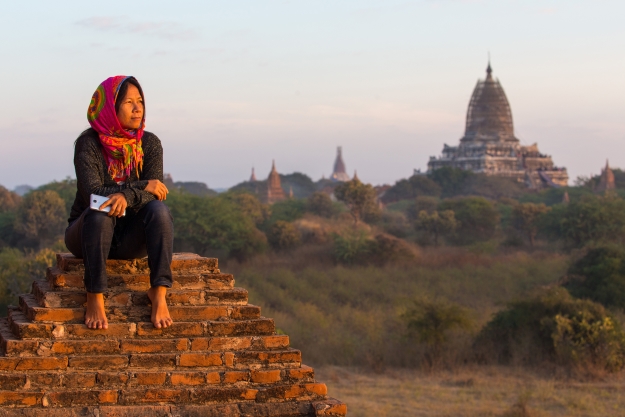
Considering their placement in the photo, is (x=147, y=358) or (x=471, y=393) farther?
(x=471, y=393)

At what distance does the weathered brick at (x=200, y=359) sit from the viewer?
4.59 meters

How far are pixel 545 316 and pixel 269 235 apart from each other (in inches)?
607

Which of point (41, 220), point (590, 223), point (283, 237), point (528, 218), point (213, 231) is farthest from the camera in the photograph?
point (528, 218)

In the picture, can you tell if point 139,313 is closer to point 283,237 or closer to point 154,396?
point 154,396

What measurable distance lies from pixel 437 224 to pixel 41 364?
33618 millimetres

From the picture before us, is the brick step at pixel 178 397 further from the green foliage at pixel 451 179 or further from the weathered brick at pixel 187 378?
the green foliage at pixel 451 179

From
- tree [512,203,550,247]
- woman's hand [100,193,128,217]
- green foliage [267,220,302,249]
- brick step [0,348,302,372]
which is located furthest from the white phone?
tree [512,203,550,247]

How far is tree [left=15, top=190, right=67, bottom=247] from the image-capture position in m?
33.5

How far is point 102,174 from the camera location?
5.01 meters

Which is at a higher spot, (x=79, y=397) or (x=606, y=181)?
(x=606, y=181)

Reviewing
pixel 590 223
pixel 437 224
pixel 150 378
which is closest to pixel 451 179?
pixel 437 224

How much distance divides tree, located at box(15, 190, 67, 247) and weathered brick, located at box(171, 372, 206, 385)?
29.2m

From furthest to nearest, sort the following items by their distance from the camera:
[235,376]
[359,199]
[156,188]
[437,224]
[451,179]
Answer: [451,179], [359,199], [437,224], [156,188], [235,376]

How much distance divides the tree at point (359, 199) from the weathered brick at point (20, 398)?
3582 cm
